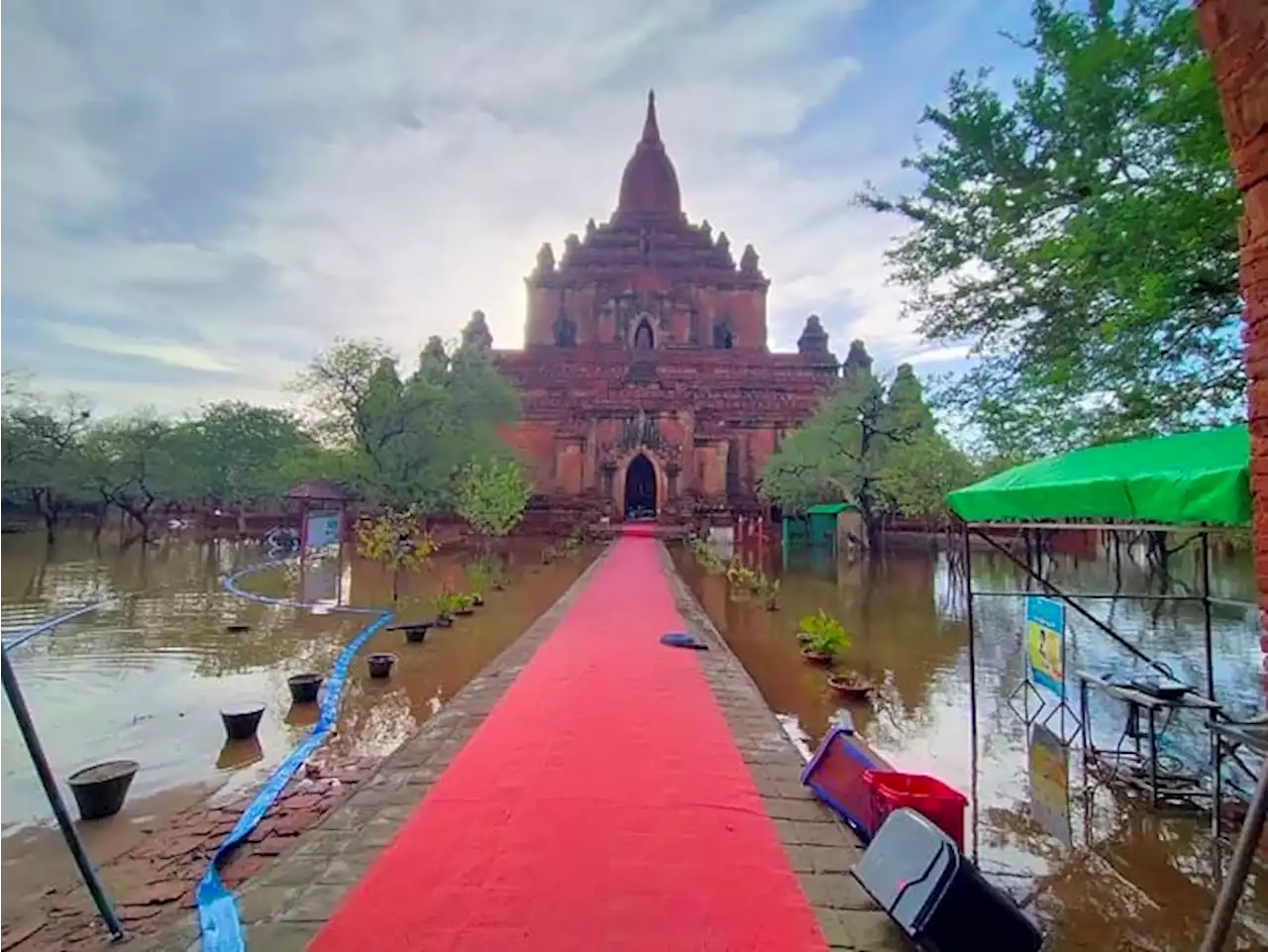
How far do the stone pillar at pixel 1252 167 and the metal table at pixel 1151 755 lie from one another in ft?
7.49

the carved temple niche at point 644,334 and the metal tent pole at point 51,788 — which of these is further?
the carved temple niche at point 644,334

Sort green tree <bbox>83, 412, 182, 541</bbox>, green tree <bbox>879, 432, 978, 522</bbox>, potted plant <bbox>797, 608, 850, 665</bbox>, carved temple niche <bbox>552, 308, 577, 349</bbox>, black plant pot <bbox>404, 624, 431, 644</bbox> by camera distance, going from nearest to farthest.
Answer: potted plant <bbox>797, 608, 850, 665</bbox> → black plant pot <bbox>404, 624, 431, 644</bbox> → green tree <bbox>879, 432, 978, 522</bbox> → green tree <bbox>83, 412, 182, 541</bbox> → carved temple niche <bbox>552, 308, 577, 349</bbox>

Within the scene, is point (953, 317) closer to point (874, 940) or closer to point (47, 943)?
point (874, 940)

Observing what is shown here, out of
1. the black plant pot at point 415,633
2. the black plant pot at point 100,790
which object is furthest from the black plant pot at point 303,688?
the black plant pot at point 415,633

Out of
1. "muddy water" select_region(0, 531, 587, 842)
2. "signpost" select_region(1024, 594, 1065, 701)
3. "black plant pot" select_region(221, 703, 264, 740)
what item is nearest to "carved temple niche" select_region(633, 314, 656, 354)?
"muddy water" select_region(0, 531, 587, 842)

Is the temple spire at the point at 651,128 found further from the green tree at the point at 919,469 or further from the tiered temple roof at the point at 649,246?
the green tree at the point at 919,469

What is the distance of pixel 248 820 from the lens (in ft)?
14.8

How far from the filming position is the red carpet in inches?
116

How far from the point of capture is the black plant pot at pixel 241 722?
632cm

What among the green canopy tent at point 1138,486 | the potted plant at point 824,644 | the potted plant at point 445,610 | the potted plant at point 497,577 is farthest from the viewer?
the potted plant at point 497,577

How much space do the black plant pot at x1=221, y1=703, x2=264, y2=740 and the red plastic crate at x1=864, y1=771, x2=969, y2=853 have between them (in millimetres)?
5004

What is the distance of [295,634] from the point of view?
1091 centimetres

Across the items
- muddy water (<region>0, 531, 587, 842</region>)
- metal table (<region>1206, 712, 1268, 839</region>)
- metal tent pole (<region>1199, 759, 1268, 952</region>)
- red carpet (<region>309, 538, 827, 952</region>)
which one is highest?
metal tent pole (<region>1199, 759, 1268, 952</region>)

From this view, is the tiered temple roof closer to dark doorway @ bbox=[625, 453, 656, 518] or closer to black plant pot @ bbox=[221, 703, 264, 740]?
dark doorway @ bbox=[625, 453, 656, 518]
